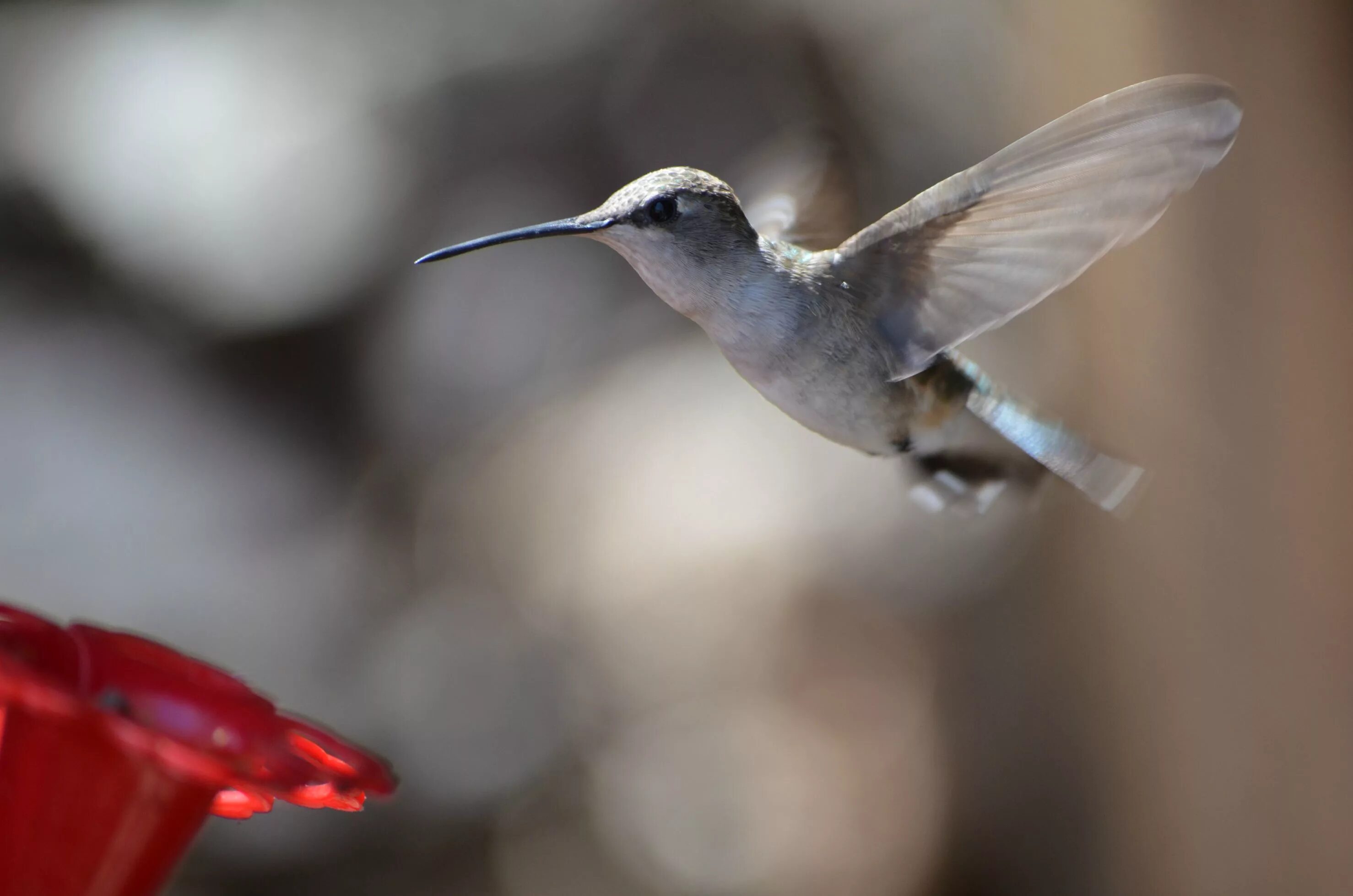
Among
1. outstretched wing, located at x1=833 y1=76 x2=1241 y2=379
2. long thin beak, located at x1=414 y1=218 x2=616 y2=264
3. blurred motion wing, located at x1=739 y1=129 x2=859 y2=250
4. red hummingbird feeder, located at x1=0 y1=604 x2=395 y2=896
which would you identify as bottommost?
red hummingbird feeder, located at x1=0 y1=604 x2=395 y2=896

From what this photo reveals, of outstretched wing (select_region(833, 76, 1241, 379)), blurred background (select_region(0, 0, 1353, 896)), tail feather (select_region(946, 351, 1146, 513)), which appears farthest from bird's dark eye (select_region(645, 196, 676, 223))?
blurred background (select_region(0, 0, 1353, 896))

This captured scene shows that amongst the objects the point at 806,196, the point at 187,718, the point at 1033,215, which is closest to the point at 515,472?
the point at 806,196

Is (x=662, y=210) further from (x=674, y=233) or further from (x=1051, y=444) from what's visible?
(x=1051, y=444)

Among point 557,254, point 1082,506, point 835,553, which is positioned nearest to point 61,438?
point 557,254

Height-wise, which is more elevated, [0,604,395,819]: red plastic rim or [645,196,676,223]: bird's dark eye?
[645,196,676,223]: bird's dark eye

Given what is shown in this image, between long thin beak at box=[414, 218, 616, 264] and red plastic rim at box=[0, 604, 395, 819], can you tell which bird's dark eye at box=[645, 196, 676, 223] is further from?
red plastic rim at box=[0, 604, 395, 819]

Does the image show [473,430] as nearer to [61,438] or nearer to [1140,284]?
[61,438]
